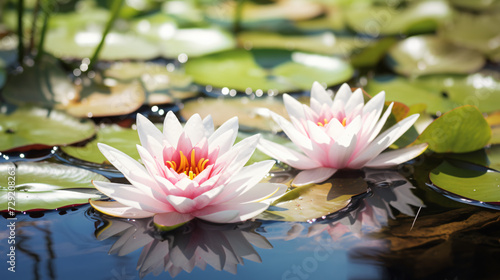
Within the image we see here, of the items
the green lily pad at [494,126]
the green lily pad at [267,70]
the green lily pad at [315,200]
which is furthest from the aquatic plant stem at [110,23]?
the green lily pad at [494,126]

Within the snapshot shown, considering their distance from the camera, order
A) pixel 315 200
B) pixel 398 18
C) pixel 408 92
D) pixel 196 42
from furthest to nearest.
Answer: pixel 398 18
pixel 196 42
pixel 408 92
pixel 315 200

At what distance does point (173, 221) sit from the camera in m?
1.16

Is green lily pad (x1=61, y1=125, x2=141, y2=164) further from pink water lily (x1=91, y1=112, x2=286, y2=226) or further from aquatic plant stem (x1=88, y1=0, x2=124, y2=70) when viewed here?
aquatic plant stem (x1=88, y1=0, x2=124, y2=70)

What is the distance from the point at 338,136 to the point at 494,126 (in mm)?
732

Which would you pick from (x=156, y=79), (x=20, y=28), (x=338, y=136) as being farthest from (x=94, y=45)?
(x=338, y=136)

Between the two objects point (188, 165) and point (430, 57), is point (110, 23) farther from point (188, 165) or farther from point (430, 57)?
point (430, 57)

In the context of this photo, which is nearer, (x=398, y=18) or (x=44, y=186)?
(x=44, y=186)

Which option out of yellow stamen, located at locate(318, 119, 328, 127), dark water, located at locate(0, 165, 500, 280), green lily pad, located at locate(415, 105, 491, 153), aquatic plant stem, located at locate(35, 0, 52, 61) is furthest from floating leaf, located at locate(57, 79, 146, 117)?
green lily pad, located at locate(415, 105, 491, 153)

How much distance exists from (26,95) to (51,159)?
53 cm

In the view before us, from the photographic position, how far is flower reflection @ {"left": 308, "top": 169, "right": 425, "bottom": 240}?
1207mm

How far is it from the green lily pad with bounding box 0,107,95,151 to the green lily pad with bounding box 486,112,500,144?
1.32m

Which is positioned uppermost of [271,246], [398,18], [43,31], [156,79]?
[43,31]

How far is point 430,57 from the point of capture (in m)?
2.37

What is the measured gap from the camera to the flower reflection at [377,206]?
47.5 inches
